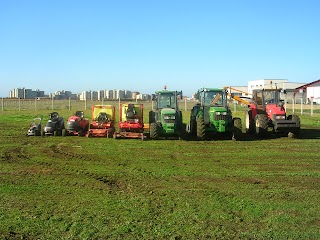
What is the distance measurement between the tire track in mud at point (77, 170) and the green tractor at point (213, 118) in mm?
5733

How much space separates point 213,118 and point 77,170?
7.90 metres

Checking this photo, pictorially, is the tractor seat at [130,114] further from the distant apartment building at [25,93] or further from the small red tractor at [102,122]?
the distant apartment building at [25,93]

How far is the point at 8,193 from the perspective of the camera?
7.64 meters

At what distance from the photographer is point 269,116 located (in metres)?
17.7

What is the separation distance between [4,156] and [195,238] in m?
8.60

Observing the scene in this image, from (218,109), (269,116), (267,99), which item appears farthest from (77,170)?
(267,99)

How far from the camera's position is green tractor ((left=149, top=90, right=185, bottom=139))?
1623 centimetres

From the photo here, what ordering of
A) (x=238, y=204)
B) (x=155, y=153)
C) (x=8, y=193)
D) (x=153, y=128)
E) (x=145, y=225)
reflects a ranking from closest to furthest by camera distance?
(x=145, y=225)
(x=238, y=204)
(x=8, y=193)
(x=155, y=153)
(x=153, y=128)

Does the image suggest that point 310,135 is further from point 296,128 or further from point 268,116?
point 268,116

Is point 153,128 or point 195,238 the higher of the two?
point 153,128

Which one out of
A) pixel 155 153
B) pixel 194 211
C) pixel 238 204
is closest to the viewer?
pixel 194 211

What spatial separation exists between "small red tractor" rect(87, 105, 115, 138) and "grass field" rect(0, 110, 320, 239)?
9.97 ft

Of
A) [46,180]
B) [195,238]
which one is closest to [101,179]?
[46,180]

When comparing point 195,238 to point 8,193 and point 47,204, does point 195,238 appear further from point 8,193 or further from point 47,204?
point 8,193
